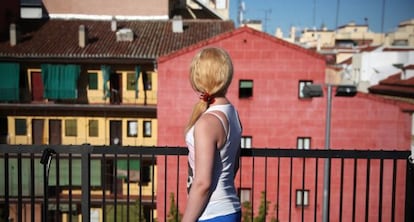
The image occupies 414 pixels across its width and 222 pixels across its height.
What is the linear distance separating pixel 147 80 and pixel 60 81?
348cm

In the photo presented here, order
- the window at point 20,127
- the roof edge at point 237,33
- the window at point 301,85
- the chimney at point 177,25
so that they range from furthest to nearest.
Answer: the chimney at point 177,25 → the window at point 20,127 → the window at point 301,85 → the roof edge at point 237,33

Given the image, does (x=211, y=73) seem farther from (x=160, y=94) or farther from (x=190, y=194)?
(x=160, y=94)

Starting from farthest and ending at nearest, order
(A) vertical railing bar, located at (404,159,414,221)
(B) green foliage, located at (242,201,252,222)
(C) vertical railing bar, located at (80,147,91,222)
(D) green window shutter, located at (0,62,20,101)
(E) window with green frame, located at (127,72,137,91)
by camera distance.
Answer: (E) window with green frame, located at (127,72,137,91)
(D) green window shutter, located at (0,62,20,101)
(B) green foliage, located at (242,201,252,222)
(A) vertical railing bar, located at (404,159,414,221)
(C) vertical railing bar, located at (80,147,91,222)

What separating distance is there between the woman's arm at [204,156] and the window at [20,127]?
18.7 meters

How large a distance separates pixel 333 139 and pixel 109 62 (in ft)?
30.1

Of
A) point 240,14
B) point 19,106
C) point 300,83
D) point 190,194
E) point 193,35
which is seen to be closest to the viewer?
point 190,194

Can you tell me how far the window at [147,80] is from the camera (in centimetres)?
1914

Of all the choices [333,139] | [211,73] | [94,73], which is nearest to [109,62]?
[94,73]

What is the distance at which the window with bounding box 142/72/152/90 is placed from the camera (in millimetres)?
19141

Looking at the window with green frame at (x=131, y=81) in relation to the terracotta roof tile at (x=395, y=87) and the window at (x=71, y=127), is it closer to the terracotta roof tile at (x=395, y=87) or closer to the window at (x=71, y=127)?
the window at (x=71, y=127)

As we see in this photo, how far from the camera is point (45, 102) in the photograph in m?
19.4

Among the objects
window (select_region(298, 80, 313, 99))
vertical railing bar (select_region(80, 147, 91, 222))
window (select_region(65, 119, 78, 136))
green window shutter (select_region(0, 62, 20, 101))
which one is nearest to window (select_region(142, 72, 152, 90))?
window (select_region(65, 119, 78, 136))

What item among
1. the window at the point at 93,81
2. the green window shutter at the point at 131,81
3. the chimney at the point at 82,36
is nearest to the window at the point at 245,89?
the green window shutter at the point at 131,81

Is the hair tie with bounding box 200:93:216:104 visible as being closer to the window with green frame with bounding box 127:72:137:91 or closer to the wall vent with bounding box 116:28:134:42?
the window with green frame with bounding box 127:72:137:91
